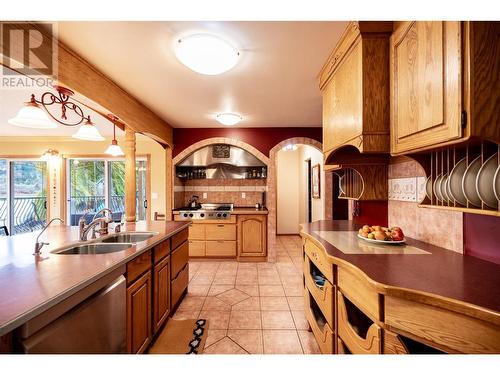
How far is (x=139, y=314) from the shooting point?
172 centimetres

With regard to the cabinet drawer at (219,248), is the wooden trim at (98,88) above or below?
above

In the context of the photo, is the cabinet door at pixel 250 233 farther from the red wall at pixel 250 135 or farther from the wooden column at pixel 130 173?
the wooden column at pixel 130 173

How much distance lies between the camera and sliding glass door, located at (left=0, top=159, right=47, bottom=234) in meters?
5.43

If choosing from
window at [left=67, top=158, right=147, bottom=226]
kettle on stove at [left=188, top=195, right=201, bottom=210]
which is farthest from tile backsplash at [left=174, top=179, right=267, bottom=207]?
window at [left=67, top=158, right=147, bottom=226]

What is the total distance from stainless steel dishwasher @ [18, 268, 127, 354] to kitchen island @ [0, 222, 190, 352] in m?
0.06

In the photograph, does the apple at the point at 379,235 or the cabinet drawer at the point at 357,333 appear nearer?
the cabinet drawer at the point at 357,333

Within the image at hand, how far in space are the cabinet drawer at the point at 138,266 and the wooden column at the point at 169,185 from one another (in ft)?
8.78

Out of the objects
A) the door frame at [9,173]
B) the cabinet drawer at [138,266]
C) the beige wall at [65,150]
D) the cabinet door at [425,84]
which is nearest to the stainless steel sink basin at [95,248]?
the cabinet drawer at [138,266]

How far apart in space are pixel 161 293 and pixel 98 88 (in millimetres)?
2063

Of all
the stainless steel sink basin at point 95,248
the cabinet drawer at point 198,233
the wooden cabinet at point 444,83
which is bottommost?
the cabinet drawer at point 198,233

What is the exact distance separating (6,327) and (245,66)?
2.32 m

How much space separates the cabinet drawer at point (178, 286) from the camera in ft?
8.10

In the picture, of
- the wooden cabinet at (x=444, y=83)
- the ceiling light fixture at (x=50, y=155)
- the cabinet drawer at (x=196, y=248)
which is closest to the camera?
the wooden cabinet at (x=444, y=83)

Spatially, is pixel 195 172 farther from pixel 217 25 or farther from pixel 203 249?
pixel 217 25
